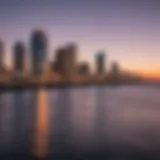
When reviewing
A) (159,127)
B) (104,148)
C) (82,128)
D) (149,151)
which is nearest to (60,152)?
(104,148)

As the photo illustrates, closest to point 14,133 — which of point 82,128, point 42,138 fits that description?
point 42,138

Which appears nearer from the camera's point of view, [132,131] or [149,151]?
[149,151]

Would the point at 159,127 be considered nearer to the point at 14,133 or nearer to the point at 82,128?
the point at 82,128

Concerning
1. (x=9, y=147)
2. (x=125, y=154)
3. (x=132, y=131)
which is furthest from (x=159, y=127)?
(x=9, y=147)

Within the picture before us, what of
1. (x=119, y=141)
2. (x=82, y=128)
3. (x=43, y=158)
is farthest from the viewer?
(x=82, y=128)

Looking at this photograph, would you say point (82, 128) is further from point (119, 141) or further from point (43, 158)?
point (43, 158)

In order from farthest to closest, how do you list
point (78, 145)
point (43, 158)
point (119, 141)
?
point (119, 141) < point (78, 145) < point (43, 158)

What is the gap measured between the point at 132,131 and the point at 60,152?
7.96 feet

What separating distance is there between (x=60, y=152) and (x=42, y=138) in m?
1.19

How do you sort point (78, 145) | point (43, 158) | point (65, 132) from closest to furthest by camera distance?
point (43, 158), point (78, 145), point (65, 132)

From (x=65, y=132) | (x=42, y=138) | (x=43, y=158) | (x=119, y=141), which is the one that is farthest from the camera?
(x=65, y=132)

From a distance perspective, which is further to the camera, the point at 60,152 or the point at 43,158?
the point at 60,152

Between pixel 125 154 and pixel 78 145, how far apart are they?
908 mm

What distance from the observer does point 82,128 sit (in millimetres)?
6520
